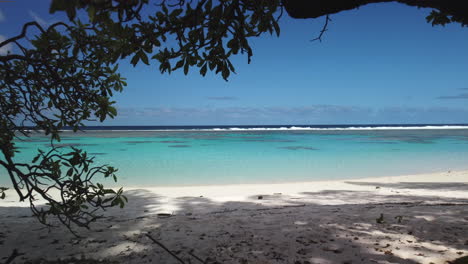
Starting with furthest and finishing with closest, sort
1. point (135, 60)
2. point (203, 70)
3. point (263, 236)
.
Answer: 1. point (263, 236)
2. point (203, 70)
3. point (135, 60)

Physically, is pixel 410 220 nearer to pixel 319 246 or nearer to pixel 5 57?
pixel 319 246

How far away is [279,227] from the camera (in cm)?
379

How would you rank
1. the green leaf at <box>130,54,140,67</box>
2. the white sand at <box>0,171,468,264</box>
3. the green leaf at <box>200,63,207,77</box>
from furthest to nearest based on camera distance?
the white sand at <box>0,171,468,264</box>, the green leaf at <box>200,63,207,77</box>, the green leaf at <box>130,54,140,67</box>

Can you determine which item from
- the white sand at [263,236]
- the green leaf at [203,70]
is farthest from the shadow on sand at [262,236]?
the green leaf at [203,70]

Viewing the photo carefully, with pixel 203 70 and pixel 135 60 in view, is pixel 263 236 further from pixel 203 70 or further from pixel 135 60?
pixel 135 60

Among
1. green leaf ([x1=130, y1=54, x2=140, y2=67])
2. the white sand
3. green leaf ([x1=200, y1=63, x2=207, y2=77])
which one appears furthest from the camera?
the white sand

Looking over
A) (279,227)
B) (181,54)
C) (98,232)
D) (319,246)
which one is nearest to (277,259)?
(319,246)

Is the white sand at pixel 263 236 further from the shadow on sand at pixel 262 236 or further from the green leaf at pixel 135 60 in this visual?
the green leaf at pixel 135 60

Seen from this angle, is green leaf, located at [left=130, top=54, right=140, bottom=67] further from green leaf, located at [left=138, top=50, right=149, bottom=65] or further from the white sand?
the white sand

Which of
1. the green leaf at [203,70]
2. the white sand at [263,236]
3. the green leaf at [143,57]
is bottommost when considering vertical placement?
the white sand at [263,236]

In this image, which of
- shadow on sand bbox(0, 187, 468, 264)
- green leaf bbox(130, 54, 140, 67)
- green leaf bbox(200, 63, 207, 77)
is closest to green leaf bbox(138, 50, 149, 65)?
green leaf bbox(130, 54, 140, 67)

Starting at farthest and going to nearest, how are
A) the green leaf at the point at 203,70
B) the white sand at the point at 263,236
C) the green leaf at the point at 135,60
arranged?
1. the white sand at the point at 263,236
2. the green leaf at the point at 203,70
3. the green leaf at the point at 135,60

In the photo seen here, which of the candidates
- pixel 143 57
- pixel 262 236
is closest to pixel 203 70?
pixel 143 57

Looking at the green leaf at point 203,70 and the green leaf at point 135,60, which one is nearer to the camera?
the green leaf at point 135,60
